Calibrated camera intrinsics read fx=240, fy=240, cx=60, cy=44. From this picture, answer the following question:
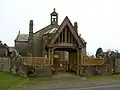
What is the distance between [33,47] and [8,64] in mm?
9525

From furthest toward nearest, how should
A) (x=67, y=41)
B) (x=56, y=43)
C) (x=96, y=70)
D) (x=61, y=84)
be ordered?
(x=96, y=70) → (x=67, y=41) → (x=56, y=43) → (x=61, y=84)

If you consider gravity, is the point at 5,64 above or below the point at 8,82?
above

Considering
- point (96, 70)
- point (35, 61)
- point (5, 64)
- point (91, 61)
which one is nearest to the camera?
point (35, 61)

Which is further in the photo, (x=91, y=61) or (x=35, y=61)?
(x=91, y=61)

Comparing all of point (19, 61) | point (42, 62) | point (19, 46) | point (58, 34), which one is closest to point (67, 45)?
point (58, 34)

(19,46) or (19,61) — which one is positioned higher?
(19,46)

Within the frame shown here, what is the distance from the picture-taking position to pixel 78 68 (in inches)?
1203

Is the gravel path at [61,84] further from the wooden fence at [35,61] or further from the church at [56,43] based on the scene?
the church at [56,43]

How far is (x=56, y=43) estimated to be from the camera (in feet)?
98.8

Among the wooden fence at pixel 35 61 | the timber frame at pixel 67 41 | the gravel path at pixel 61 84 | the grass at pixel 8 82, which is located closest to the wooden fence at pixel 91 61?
the timber frame at pixel 67 41

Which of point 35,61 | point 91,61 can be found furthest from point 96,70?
point 35,61

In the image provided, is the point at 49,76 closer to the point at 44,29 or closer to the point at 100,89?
the point at 100,89

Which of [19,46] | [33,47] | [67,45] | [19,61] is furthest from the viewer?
A: [19,46]

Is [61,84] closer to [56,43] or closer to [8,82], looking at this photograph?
[8,82]
